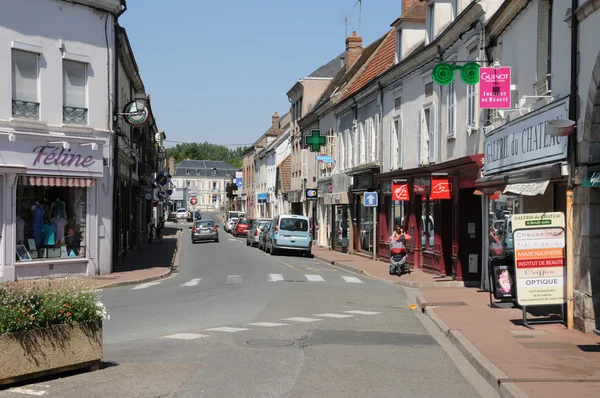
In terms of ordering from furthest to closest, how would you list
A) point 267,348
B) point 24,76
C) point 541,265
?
1. point 24,76
2. point 541,265
3. point 267,348

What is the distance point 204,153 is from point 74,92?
151254 millimetres

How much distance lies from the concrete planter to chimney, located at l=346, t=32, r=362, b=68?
3806 cm

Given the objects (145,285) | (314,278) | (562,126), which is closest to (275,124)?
(314,278)

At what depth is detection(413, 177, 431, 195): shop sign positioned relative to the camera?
955 inches

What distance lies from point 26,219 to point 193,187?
398 feet

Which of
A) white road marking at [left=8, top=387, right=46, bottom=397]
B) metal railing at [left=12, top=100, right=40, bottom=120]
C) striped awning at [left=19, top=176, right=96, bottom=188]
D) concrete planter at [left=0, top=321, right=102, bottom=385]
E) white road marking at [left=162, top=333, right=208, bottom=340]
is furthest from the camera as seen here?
striped awning at [left=19, top=176, right=96, bottom=188]

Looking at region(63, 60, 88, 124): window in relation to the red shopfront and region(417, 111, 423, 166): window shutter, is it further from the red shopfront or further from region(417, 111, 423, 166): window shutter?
region(417, 111, 423, 166): window shutter

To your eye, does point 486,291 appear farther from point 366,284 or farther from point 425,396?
point 425,396

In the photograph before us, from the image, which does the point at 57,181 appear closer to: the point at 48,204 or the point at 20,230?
the point at 48,204

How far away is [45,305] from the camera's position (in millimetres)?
8195

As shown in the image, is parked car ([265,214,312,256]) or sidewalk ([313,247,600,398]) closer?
sidewalk ([313,247,600,398])

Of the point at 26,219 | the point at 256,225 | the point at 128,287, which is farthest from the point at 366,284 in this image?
the point at 256,225

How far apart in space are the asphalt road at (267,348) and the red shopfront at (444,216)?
108 inches

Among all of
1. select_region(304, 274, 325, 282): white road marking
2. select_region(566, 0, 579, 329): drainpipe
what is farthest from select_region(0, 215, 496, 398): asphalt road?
select_region(304, 274, 325, 282): white road marking
